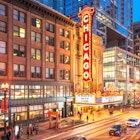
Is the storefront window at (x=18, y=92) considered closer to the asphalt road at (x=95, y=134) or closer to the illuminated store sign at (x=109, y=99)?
the asphalt road at (x=95, y=134)

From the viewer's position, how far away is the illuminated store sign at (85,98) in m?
51.8

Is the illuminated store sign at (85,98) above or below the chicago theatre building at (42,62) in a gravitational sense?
below

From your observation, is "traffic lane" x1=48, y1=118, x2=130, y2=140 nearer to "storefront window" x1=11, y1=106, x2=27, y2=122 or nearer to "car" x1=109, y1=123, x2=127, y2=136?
"car" x1=109, y1=123, x2=127, y2=136

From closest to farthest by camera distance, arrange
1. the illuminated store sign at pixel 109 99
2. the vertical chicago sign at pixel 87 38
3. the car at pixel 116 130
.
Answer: the car at pixel 116 130 < the illuminated store sign at pixel 109 99 < the vertical chicago sign at pixel 87 38

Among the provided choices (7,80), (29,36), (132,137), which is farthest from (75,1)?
(132,137)

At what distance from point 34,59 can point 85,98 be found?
44.9ft

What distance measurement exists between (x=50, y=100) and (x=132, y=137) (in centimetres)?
2085

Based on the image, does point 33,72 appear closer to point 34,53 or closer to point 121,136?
point 34,53

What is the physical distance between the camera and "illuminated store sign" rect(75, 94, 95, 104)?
51.8 m

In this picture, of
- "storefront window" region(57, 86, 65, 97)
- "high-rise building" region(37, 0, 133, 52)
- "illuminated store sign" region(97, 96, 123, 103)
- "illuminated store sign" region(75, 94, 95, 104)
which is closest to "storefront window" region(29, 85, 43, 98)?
"storefront window" region(57, 86, 65, 97)

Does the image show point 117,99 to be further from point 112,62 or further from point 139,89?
point 139,89

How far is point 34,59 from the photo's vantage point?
48719 millimetres

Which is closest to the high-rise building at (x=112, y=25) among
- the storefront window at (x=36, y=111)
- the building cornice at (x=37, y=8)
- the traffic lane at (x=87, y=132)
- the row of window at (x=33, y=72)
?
the row of window at (x=33, y=72)

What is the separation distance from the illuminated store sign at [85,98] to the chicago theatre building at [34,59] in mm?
3524
